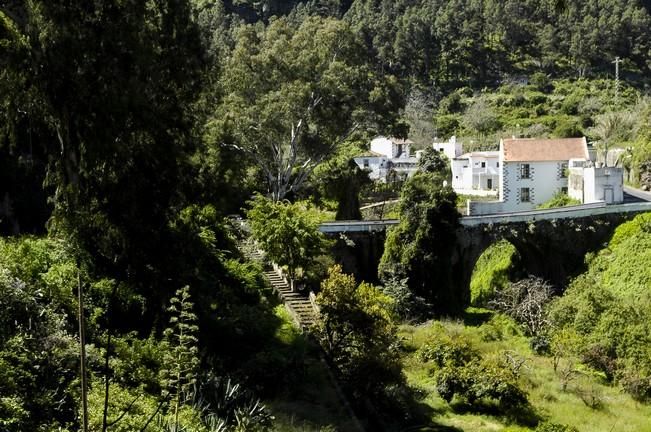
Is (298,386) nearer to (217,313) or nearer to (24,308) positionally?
(217,313)

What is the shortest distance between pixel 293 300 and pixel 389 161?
121 ft

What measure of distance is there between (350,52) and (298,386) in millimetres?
21012

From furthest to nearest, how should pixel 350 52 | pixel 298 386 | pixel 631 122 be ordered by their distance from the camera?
pixel 631 122, pixel 350 52, pixel 298 386

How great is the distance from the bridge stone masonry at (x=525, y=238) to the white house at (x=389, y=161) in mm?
21430

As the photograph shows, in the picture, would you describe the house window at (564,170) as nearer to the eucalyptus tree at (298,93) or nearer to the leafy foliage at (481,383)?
the eucalyptus tree at (298,93)

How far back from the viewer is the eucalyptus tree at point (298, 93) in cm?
3228

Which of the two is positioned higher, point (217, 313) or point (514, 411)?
point (217, 313)

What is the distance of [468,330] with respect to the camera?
25.7 meters

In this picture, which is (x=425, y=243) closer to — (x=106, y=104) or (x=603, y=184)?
A: (x=603, y=184)

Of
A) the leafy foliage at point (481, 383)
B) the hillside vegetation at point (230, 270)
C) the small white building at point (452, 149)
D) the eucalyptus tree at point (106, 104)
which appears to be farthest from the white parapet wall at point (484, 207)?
the eucalyptus tree at point (106, 104)

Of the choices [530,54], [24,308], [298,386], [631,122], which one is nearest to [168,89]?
[24,308]

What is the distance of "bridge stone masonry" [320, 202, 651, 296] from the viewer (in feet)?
95.0

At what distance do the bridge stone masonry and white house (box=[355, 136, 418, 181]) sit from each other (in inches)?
844

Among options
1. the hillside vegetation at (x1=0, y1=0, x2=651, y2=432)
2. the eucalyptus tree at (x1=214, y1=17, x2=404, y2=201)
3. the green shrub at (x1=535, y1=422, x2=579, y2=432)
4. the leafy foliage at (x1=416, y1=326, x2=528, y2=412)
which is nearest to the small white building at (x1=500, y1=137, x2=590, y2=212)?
the hillside vegetation at (x1=0, y1=0, x2=651, y2=432)
